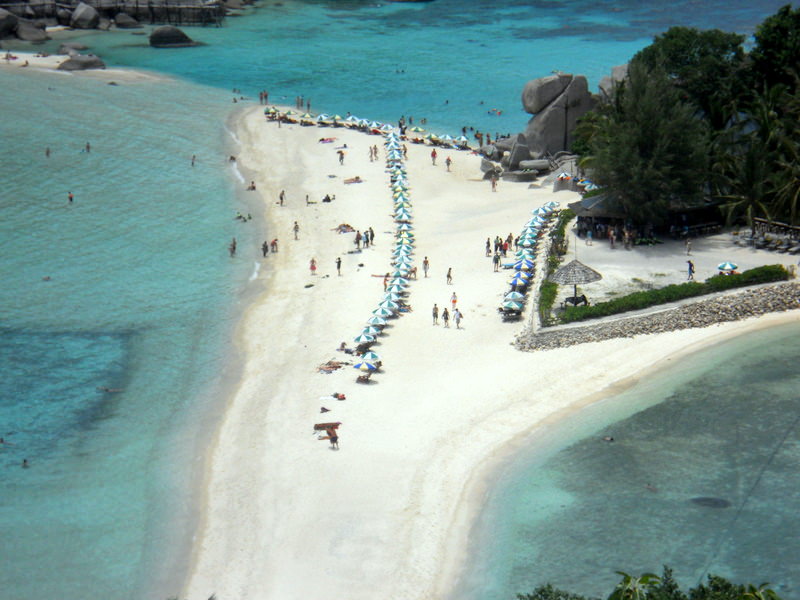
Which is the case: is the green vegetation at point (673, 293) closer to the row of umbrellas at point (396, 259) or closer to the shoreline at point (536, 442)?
the shoreline at point (536, 442)

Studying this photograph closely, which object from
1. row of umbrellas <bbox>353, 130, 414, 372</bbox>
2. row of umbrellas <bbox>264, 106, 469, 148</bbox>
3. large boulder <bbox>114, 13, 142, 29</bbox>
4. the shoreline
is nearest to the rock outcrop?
row of umbrellas <bbox>264, 106, 469, 148</bbox>

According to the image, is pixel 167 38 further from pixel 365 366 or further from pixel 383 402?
pixel 383 402

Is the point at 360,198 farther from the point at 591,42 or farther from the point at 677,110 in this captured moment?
the point at 591,42

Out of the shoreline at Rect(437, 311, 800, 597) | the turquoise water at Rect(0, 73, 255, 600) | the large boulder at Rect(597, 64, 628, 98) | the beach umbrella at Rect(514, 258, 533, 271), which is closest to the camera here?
the shoreline at Rect(437, 311, 800, 597)

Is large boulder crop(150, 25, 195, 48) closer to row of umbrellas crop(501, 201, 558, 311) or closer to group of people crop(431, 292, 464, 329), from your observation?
row of umbrellas crop(501, 201, 558, 311)

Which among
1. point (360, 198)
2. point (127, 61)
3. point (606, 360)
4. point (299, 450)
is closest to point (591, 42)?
point (127, 61)
